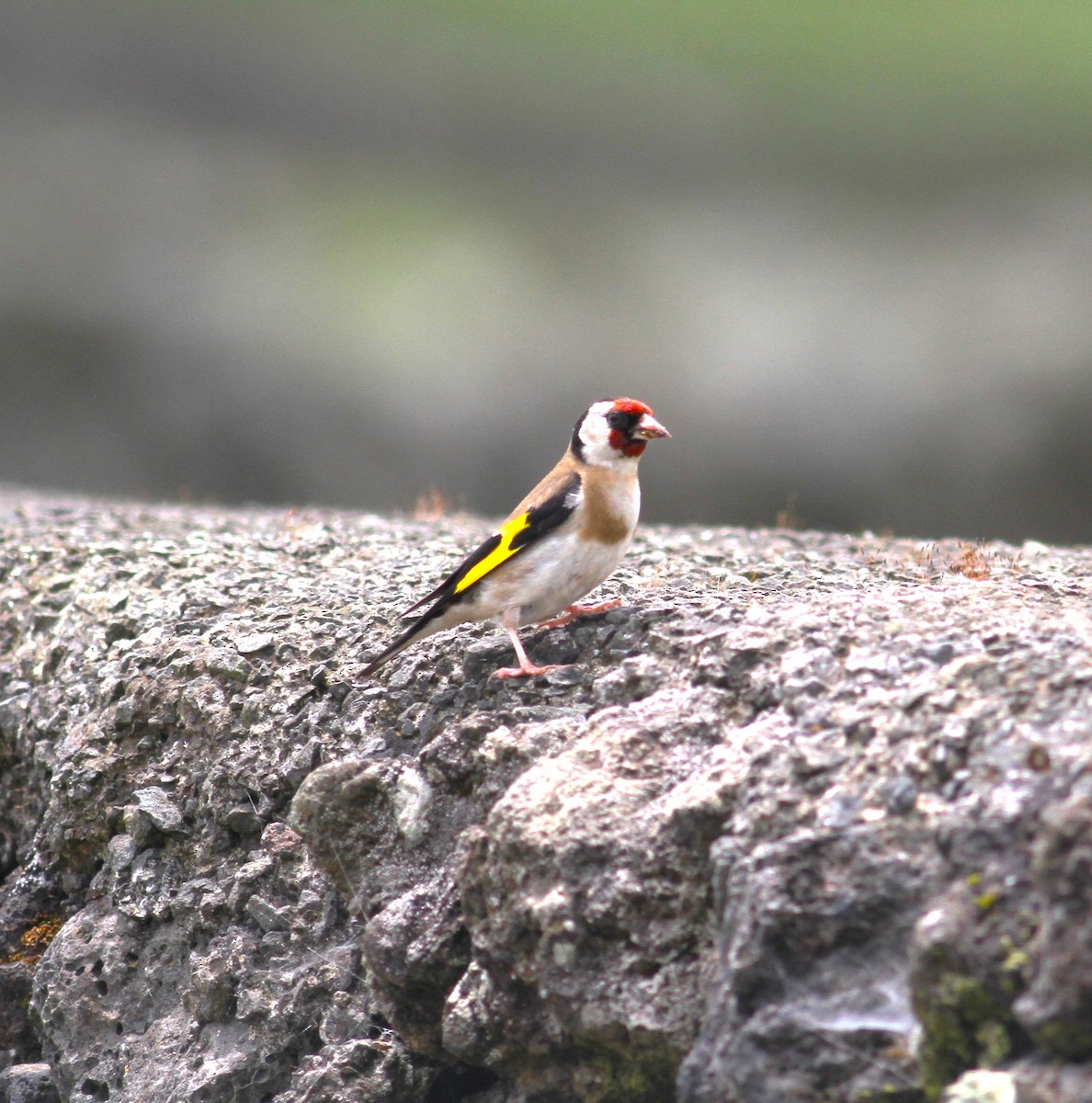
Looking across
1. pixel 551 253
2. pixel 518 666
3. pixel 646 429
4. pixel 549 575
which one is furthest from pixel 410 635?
pixel 551 253

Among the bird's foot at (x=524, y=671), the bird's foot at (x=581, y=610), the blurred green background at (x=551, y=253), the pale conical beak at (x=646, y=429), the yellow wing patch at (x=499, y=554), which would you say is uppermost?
the blurred green background at (x=551, y=253)

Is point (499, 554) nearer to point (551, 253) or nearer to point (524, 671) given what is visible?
point (524, 671)

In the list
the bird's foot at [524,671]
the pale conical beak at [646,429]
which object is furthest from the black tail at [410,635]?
the pale conical beak at [646,429]

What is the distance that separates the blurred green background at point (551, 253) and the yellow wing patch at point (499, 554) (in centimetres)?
2171

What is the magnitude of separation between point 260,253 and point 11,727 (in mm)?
29963

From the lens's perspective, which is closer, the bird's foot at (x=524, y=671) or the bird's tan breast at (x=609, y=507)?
the bird's foot at (x=524, y=671)

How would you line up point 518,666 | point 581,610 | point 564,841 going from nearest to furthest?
point 564,841 → point 518,666 → point 581,610

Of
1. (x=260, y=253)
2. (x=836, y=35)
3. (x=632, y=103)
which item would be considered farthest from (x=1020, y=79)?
(x=260, y=253)

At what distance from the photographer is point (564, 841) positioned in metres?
5.03

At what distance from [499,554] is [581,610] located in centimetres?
55

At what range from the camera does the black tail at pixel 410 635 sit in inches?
258

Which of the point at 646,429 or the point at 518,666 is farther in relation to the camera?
the point at 646,429

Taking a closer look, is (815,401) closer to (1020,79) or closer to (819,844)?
(1020,79)

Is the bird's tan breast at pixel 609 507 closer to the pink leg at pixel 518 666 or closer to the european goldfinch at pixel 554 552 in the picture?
the european goldfinch at pixel 554 552
